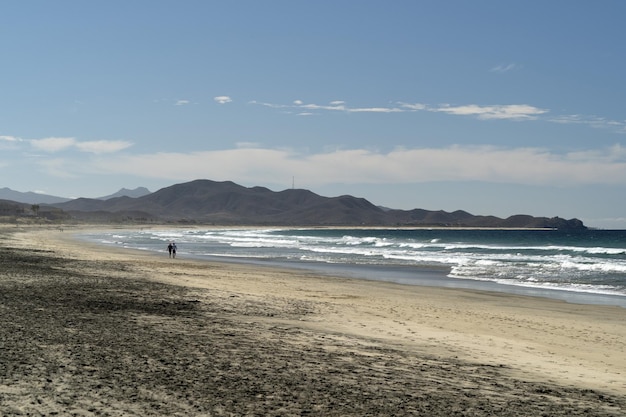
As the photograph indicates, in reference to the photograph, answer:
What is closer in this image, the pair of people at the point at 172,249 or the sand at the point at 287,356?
the sand at the point at 287,356

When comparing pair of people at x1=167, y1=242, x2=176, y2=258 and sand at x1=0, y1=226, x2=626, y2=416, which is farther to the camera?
pair of people at x1=167, y1=242, x2=176, y2=258

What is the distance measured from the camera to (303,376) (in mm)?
8219

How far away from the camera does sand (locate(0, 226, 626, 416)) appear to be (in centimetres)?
700

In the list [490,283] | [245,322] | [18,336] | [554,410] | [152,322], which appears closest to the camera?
[554,410]

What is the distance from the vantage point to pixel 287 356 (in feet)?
30.9

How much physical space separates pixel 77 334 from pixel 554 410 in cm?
691

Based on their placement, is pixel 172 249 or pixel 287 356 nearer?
pixel 287 356

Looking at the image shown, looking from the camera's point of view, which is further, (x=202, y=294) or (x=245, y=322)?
(x=202, y=294)

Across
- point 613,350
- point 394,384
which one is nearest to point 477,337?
point 613,350

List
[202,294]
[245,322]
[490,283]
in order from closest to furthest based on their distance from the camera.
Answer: [245,322], [202,294], [490,283]

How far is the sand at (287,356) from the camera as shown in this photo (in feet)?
23.0

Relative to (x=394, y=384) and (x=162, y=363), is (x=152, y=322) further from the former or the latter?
(x=394, y=384)

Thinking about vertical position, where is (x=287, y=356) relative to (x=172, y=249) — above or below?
below

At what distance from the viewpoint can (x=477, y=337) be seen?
13.1 metres
